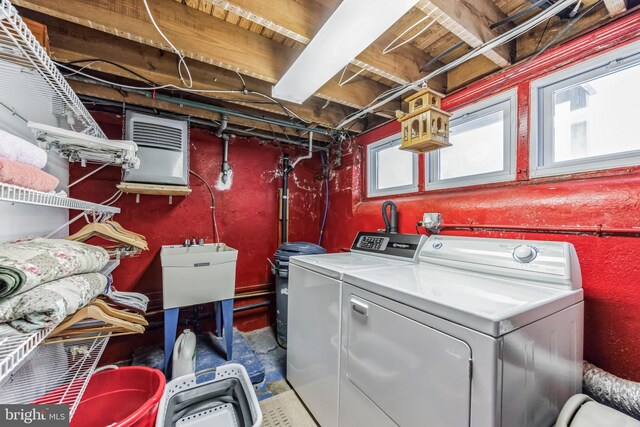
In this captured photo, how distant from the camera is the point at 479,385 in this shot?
0.76 m

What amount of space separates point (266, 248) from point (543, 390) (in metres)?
2.61

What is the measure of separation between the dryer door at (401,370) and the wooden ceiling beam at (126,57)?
1782 mm

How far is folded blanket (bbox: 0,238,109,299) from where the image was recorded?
691 millimetres

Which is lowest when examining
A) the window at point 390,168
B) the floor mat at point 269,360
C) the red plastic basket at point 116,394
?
the floor mat at point 269,360

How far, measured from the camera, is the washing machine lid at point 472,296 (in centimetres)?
78

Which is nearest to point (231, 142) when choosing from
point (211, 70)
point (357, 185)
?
point (211, 70)

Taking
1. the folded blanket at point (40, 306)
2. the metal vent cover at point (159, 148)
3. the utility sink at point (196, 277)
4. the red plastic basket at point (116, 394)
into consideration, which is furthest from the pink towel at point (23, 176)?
the metal vent cover at point (159, 148)

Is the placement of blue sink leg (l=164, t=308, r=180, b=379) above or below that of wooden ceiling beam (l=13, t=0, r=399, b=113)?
below

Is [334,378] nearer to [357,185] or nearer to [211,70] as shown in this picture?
[357,185]

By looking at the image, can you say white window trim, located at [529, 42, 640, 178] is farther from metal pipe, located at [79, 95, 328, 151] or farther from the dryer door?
metal pipe, located at [79, 95, 328, 151]

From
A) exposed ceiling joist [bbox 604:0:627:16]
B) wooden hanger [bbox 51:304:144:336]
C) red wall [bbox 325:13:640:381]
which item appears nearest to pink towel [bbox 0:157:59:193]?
wooden hanger [bbox 51:304:144:336]

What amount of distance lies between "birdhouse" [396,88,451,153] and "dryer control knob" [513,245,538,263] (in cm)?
65

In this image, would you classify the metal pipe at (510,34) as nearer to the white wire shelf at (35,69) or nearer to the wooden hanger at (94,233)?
the white wire shelf at (35,69)

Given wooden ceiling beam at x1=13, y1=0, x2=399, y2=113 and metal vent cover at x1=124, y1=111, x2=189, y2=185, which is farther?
metal vent cover at x1=124, y1=111, x2=189, y2=185
